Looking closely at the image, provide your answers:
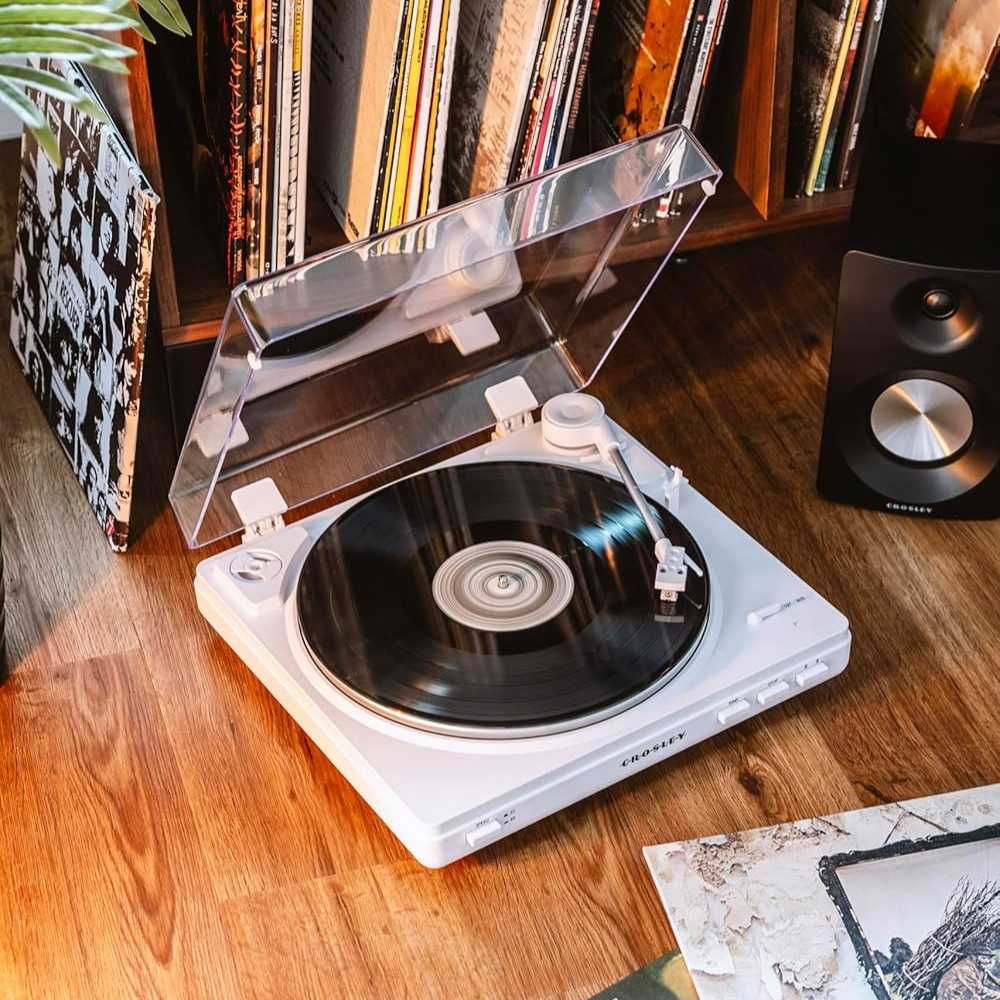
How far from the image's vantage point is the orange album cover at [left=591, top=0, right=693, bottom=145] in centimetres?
150

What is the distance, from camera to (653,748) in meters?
1.28

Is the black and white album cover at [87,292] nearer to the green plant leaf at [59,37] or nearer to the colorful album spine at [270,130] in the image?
the colorful album spine at [270,130]

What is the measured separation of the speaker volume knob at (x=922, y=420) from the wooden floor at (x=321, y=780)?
10 centimetres

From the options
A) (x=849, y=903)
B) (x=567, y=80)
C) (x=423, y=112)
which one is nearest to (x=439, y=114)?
(x=423, y=112)

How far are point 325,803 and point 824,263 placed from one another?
0.99m

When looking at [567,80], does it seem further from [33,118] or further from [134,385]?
[33,118]

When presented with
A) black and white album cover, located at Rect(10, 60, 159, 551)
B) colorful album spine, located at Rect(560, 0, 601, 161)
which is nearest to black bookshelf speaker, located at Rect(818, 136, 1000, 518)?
colorful album spine, located at Rect(560, 0, 601, 161)

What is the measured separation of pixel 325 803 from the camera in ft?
4.25

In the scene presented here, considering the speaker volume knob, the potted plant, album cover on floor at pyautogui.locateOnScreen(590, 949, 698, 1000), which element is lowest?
album cover on floor at pyautogui.locateOnScreen(590, 949, 698, 1000)

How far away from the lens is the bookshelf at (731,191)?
1.47 metres

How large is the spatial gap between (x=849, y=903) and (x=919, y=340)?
0.53m

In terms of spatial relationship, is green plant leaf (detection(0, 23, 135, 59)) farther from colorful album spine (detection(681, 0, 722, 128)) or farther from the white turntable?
colorful album spine (detection(681, 0, 722, 128))

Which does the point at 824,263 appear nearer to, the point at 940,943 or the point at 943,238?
the point at 943,238

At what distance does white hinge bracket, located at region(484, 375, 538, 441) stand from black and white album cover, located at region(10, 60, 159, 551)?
339 mm
